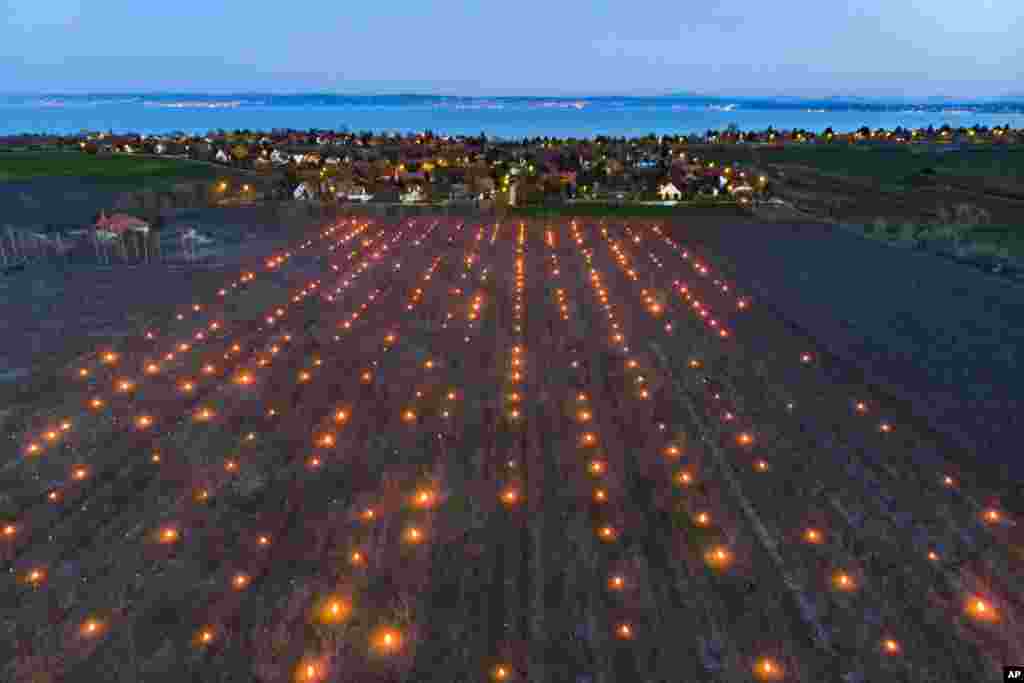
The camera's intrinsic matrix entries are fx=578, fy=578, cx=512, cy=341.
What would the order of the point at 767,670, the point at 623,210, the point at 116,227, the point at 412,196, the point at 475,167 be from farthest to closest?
the point at 475,167 → the point at 412,196 → the point at 623,210 → the point at 116,227 → the point at 767,670

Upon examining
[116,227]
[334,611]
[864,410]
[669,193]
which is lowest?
[334,611]

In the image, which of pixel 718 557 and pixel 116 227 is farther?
pixel 116 227

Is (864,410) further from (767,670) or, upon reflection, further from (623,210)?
(623,210)

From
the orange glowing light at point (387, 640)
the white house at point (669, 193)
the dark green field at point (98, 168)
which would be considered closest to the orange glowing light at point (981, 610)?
the orange glowing light at point (387, 640)

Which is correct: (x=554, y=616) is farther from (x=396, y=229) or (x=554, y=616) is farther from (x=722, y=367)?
(x=396, y=229)

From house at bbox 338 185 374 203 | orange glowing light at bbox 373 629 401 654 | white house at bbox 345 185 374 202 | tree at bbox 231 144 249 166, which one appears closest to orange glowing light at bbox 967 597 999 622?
orange glowing light at bbox 373 629 401 654

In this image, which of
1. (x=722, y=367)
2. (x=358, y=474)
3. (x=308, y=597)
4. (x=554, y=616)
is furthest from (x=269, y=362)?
(x=722, y=367)

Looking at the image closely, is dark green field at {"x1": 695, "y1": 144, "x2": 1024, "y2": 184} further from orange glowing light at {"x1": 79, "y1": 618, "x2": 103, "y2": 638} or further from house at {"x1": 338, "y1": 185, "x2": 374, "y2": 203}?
orange glowing light at {"x1": 79, "y1": 618, "x2": 103, "y2": 638}

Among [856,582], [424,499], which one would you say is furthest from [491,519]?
[856,582]
